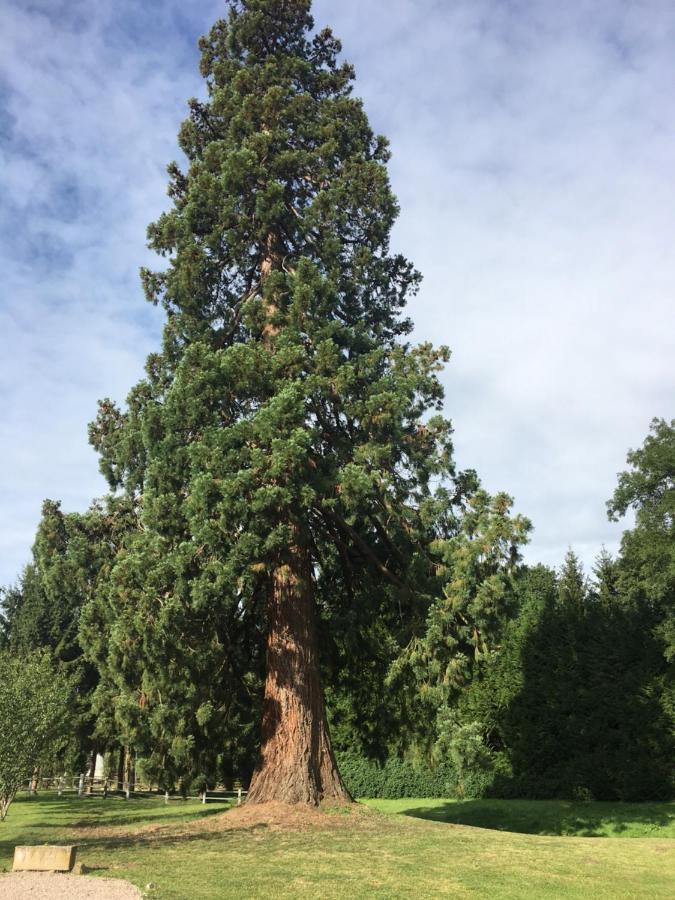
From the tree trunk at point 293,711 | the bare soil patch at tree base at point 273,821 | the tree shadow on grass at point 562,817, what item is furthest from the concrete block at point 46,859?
the tree shadow on grass at point 562,817

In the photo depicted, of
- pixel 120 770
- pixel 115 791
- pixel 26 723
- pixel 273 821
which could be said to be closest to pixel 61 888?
pixel 273 821

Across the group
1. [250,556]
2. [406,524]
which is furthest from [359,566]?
[250,556]

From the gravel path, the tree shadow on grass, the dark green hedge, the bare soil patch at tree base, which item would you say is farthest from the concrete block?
the dark green hedge

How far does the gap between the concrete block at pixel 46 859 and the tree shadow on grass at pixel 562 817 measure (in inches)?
394

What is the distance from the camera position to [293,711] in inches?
503

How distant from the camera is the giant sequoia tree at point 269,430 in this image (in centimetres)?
1191

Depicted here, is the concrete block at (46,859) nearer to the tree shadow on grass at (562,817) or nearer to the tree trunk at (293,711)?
the tree trunk at (293,711)

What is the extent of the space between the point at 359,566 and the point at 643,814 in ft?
29.4

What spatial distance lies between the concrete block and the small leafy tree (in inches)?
244

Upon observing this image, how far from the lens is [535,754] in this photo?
811 inches

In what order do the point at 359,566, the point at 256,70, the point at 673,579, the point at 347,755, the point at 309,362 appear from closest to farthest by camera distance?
1. the point at 309,362
2. the point at 359,566
3. the point at 256,70
4. the point at 673,579
5. the point at 347,755

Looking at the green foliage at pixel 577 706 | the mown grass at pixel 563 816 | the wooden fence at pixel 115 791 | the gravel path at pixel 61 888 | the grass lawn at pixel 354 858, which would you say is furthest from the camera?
the wooden fence at pixel 115 791

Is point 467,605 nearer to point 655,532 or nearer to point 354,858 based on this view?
point 354,858

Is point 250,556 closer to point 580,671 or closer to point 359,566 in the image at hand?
point 359,566
